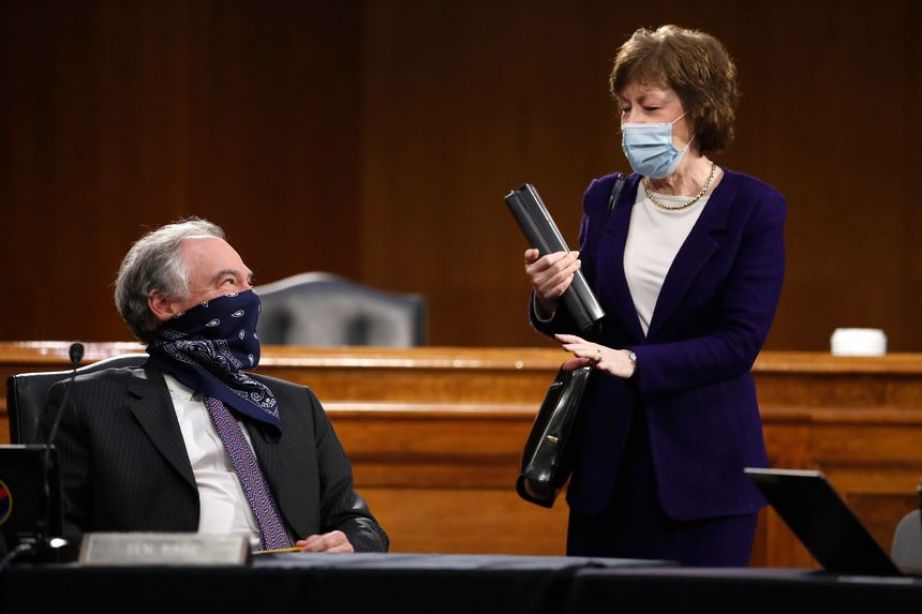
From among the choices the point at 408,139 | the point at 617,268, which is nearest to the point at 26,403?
the point at 617,268

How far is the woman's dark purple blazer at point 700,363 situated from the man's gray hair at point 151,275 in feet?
2.22

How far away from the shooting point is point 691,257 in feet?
7.25

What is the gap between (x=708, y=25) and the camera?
612 centimetres

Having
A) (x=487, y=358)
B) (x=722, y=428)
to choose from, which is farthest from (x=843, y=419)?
(x=722, y=428)

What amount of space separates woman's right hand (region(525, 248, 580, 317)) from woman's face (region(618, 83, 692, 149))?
0.26 metres

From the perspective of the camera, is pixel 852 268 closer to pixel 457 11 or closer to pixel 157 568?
pixel 457 11

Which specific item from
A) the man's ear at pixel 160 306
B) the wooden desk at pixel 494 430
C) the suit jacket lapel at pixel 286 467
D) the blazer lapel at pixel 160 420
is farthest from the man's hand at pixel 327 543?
the wooden desk at pixel 494 430

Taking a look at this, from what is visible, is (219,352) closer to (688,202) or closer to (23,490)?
(23,490)

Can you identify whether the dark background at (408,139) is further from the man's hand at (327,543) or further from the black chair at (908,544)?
the black chair at (908,544)

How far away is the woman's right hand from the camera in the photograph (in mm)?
2182

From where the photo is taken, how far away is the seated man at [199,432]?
2186 mm

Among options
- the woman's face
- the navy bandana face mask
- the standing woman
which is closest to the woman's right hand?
the standing woman

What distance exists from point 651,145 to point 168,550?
3.84 ft

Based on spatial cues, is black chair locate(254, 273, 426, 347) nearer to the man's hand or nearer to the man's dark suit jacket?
the man's dark suit jacket
